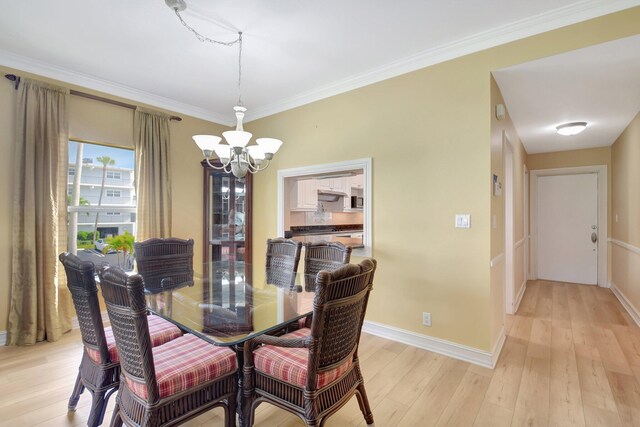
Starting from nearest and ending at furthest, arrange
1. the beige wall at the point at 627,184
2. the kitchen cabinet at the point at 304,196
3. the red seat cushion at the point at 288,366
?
1. the red seat cushion at the point at 288,366
2. the beige wall at the point at 627,184
3. the kitchen cabinet at the point at 304,196

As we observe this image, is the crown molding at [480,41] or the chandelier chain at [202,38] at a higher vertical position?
the chandelier chain at [202,38]

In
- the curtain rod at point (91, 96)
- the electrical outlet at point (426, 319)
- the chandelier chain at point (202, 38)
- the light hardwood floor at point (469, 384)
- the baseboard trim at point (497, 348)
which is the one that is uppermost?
the chandelier chain at point (202, 38)

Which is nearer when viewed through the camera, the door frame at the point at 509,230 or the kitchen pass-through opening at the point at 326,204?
the kitchen pass-through opening at the point at 326,204

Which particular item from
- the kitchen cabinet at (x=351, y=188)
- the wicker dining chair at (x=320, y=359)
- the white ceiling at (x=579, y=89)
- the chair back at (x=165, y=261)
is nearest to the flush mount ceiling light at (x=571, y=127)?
the white ceiling at (x=579, y=89)

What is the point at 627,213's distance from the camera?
4.05 metres

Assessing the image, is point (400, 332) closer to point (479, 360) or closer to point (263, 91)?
point (479, 360)

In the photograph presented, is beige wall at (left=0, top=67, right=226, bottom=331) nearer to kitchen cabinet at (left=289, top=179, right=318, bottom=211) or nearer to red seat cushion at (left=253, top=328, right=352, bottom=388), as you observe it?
kitchen cabinet at (left=289, top=179, right=318, bottom=211)

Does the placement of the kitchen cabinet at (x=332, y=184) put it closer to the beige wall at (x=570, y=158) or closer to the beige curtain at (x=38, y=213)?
the beige wall at (x=570, y=158)

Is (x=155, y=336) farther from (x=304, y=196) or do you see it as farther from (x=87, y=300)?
(x=304, y=196)

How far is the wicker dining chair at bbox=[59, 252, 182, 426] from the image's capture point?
1647mm

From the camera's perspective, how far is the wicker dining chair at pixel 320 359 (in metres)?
1.43

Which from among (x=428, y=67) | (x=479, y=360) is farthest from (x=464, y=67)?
(x=479, y=360)

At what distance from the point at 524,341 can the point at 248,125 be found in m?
4.33

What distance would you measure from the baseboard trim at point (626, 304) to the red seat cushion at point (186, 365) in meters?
4.53
